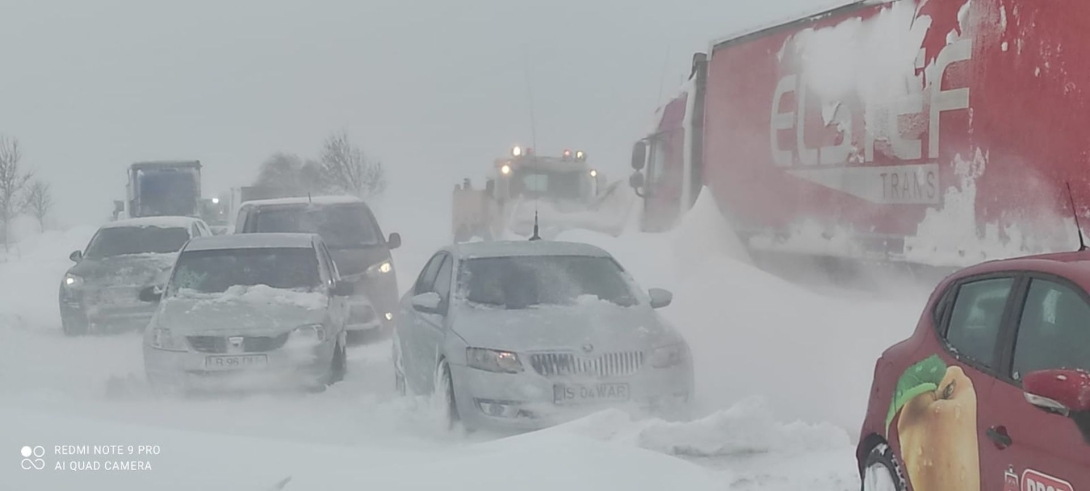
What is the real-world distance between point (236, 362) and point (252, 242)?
2057 mm

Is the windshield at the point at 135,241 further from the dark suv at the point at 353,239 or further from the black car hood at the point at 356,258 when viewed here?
the black car hood at the point at 356,258

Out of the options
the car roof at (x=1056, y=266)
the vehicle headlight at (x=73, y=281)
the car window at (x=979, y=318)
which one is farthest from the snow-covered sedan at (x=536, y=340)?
the vehicle headlight at (x=73, y=281)

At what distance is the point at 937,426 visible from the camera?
412cm

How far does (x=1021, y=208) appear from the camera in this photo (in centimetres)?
790

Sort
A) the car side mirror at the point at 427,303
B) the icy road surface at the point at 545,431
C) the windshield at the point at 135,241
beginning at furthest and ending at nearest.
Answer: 1. the windshield at the point at 135,241
2. the car side mirror at the point at 427,303
3. the icy road surface at the point at 545,431

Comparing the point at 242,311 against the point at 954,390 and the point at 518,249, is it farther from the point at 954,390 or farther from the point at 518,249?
the point at 954,390

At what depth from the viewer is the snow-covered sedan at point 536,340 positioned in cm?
714

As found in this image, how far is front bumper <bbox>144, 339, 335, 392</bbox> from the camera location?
8648 millimetres

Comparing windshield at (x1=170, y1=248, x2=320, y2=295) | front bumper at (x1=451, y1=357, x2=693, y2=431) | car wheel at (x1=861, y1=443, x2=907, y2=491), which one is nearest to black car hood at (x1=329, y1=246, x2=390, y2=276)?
windshield at (x1=170, y1=248, x2=320, y2=295)

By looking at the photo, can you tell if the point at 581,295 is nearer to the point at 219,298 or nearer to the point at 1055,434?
the point at 219,298

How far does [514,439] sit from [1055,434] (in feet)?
12.5

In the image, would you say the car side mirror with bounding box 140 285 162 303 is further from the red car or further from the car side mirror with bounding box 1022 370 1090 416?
the car side mirror with bounding box 1022 370 1090 416

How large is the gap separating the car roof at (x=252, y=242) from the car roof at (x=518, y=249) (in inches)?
92.3

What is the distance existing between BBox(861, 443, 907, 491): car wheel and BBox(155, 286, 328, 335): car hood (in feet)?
18.0
